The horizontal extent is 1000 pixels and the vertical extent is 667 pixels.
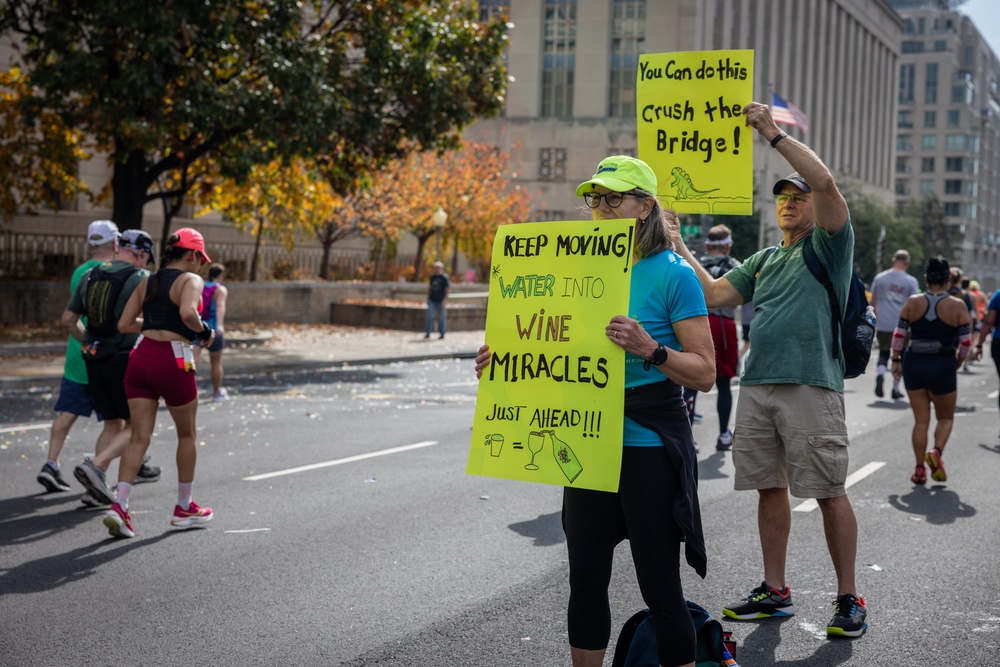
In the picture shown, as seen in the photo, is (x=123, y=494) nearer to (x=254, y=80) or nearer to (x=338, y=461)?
(x=338, y=461)

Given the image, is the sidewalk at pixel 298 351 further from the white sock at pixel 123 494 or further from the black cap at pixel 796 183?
the black cap at pixel 796 183

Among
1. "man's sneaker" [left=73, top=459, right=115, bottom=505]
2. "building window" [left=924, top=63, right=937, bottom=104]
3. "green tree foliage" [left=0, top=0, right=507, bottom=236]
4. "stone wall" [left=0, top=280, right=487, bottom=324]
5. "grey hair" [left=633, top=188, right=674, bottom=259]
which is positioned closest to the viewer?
→ "grey hair" [left=633, top=188, right=674, bottom=259]

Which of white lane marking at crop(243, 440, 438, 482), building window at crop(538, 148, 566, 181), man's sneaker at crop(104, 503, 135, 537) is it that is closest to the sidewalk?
white lane marking at crop(243, 440, 438, 482)

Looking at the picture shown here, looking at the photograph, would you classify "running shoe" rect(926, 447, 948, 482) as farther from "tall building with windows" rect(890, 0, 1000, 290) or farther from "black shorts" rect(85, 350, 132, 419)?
"tall building with windows" rect(890, 0, 1000, 290)

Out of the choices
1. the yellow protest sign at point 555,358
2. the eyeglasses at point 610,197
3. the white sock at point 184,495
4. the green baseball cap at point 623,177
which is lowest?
the white sock at point 184,495

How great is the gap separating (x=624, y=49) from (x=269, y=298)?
1746 inches

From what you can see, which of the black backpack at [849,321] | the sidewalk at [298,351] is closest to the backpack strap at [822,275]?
the black backpack at [849,321]

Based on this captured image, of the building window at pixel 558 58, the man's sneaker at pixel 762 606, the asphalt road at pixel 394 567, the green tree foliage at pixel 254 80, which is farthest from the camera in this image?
the building window at pixel 558 58

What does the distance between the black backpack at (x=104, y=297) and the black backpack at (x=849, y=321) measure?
4.68 m

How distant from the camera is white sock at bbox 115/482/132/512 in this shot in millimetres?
6617

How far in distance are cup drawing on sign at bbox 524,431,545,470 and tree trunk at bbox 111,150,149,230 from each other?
1949cm

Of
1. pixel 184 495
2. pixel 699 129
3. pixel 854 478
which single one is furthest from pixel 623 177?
pixel 854 478

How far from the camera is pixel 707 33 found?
A: 66.8 metres

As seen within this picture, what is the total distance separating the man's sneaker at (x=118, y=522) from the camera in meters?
6.47
